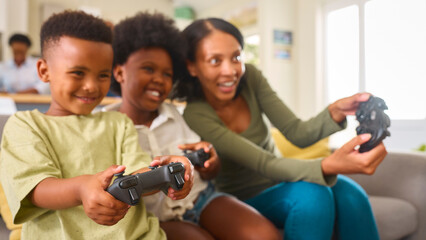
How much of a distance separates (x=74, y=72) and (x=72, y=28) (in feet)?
0.33

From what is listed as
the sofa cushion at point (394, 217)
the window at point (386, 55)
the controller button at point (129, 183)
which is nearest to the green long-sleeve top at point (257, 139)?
the sofa cushion at point (394, 217)

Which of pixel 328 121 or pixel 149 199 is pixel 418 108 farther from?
pixel 149 199

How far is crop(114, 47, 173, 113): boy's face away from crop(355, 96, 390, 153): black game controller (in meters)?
0.51

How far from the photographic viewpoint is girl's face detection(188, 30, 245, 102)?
1010 millimetres

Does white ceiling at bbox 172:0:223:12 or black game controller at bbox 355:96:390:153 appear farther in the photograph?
white ceiling at bbox 172:0:223:12

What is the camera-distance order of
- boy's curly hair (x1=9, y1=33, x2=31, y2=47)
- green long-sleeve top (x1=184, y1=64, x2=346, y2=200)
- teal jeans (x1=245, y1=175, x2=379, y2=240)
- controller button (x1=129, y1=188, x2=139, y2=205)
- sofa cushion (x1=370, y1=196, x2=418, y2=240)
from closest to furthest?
1. controller button (x1=129, y1=188, x2=139, y2=205)
2. teal jeans (x1=245, y1=175, x2=379, y2=240)
3. green long-sleeve top (x1=184, y1=64, x2=346, y2=200)
4. sofa cushion (x1=370, y1=196, x2=418, y2=240)
5. boy's curly hair (x1=9, y1=33, x2=31, y2=47)

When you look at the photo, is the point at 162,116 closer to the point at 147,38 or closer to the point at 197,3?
the point at 147,38

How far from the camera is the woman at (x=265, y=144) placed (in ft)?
2.72

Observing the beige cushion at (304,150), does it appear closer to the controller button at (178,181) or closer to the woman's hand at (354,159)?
the woman's hand at (354,159)

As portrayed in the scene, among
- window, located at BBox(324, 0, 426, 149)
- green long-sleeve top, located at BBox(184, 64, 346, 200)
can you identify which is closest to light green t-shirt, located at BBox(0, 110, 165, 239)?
green long-sleeve top, located at BBox(184, 64, 346, 200)

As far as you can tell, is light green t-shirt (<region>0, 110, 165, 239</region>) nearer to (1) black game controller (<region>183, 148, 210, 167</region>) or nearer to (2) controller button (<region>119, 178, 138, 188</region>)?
(1) black game controller (<region>183, 148, 210, 167</region>)

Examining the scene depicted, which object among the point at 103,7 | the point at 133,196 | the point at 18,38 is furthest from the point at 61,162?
the point at 103,7

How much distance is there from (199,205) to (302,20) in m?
4.22

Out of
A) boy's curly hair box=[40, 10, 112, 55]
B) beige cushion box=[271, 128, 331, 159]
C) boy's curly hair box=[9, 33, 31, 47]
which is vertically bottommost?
beige cushion box=[271, 128, 331, 159]
